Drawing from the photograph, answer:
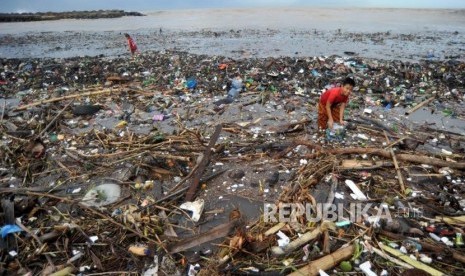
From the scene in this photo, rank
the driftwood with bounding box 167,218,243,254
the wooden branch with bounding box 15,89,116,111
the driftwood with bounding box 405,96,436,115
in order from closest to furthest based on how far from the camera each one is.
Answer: the driftwood with bounding box 167,218,243,254
the driftwood with bounding box 405,96,436,115
the wooden branch with bounding box 15,89,116,111

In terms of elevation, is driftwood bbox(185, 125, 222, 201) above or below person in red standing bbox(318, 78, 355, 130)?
below

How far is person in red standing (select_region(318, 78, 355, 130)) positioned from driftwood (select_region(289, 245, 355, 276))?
3.02m

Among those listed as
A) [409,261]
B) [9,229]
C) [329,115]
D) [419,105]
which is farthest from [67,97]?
[419,105]

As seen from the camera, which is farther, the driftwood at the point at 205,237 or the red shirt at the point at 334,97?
the red shirt at the point at 334,97

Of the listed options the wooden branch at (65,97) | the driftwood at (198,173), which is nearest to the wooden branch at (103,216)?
the driftwood at (198,173)

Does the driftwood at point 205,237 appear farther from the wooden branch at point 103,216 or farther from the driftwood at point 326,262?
the driftwood at point 326,262

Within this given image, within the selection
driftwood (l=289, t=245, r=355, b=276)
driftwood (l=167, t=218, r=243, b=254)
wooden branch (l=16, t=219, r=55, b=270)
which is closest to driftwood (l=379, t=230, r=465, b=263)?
driftwood (l=289, t=245, r=355, b=276)

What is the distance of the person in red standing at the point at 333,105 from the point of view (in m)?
5.71

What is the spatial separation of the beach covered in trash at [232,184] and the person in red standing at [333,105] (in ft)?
0.84

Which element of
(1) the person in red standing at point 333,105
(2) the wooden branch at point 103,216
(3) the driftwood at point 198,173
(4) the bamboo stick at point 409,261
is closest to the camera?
(4) the bamboo stick at point 409,261

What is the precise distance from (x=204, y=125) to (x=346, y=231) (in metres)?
3.78

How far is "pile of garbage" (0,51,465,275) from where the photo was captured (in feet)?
10.7

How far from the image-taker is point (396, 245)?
10.8 feet

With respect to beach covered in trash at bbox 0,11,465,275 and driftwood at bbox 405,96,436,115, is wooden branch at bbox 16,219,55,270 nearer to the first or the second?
beach covered in trash at bbox 0,11,465,275
